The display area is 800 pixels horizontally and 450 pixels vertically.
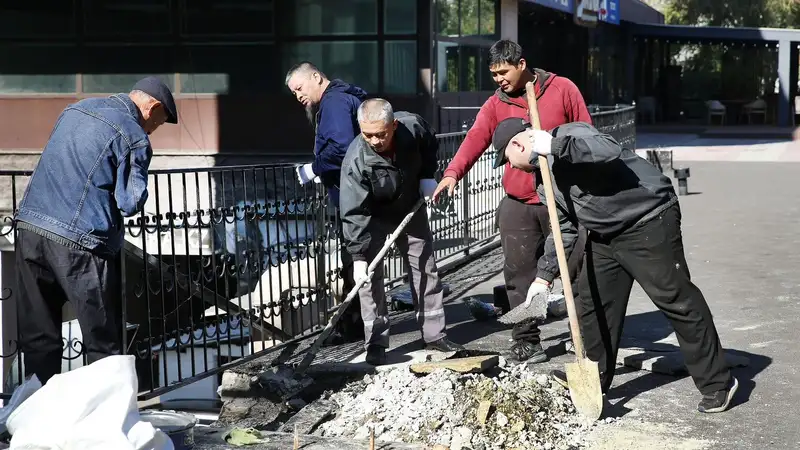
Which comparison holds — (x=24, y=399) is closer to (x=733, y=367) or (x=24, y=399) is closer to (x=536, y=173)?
(x=536, y=173)

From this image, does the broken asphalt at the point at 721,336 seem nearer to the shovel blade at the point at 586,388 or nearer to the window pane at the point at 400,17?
the shovel blade at the point at 586,388

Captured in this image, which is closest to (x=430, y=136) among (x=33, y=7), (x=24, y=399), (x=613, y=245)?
(x=613, y=245)

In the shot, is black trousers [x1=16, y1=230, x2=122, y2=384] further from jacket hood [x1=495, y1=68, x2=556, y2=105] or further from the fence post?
the fence post

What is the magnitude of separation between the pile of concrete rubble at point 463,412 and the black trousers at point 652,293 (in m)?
0.43

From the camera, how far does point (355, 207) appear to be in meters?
6.60

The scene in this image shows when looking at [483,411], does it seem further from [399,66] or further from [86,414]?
[399,66]

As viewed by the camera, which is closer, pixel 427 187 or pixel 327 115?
pixel 427 187

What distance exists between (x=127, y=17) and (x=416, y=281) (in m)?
14.3

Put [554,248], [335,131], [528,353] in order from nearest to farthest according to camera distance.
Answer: [554,248]
[528,353]
[335,131]

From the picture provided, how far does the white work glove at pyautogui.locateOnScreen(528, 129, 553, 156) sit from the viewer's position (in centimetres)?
549

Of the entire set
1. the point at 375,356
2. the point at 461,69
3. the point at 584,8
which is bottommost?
the point at 375,356

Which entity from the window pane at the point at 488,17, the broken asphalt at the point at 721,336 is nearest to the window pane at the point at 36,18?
the window pane at the point at 488,17

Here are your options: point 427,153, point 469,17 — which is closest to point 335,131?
point 427,153

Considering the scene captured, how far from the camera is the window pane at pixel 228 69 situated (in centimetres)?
1919
